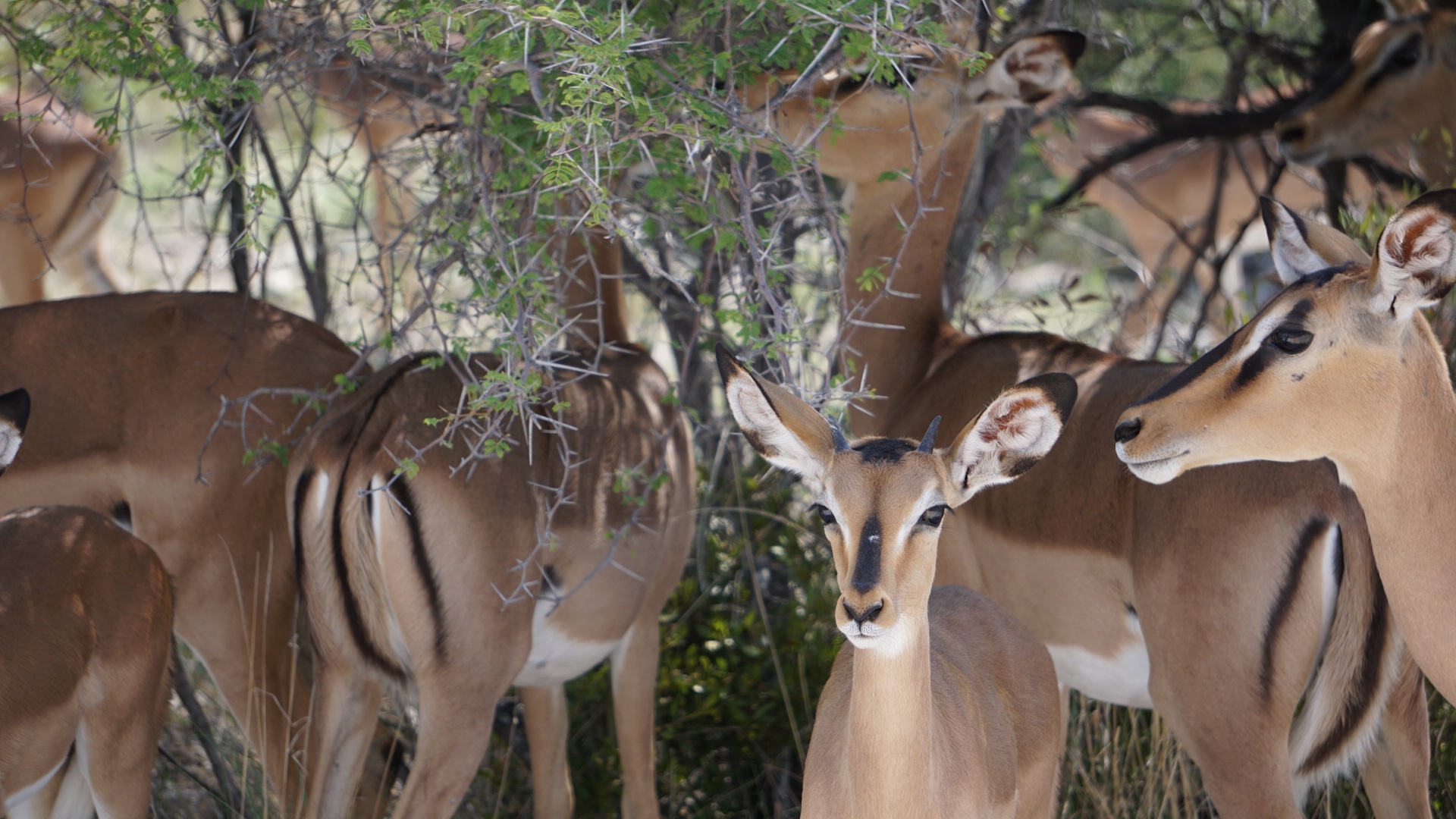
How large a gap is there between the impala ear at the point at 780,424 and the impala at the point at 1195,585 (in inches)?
18.2

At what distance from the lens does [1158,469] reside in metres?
2.73

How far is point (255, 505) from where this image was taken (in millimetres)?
3951

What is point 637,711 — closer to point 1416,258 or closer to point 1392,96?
point 1416,258

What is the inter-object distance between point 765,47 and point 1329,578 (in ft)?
5.99

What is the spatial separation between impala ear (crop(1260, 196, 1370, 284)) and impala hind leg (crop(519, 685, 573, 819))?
244 centimetres

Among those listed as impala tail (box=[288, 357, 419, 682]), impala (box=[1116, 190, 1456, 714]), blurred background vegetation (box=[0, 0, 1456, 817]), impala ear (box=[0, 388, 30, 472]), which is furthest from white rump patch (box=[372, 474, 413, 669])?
impala (box=[1116, 190, 1456, 714])

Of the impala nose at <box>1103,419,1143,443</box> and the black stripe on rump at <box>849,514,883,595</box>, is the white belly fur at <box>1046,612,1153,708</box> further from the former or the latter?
the black stripe on rump at <box>849,514,883,595</box>

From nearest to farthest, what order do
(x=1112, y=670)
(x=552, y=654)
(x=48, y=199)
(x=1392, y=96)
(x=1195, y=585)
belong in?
(x=1195, y=585) < (x=1112, y=670) < (x=552, y=654) < (x=1392, y=96) < (x=48, y=199)

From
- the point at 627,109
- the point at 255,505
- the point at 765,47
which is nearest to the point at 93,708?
the point at 255,505

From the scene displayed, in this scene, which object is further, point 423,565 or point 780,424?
point 423,565

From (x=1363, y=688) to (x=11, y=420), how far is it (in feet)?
10.3

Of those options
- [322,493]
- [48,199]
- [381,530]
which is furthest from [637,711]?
[48,199]

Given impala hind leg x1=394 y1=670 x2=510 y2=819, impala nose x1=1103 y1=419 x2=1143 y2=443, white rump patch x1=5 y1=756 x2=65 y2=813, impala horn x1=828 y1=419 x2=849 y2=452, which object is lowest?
white rump patch x1=5 y1=756 x2=65 y2=813

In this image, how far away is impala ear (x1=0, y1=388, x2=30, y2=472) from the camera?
3137mm
